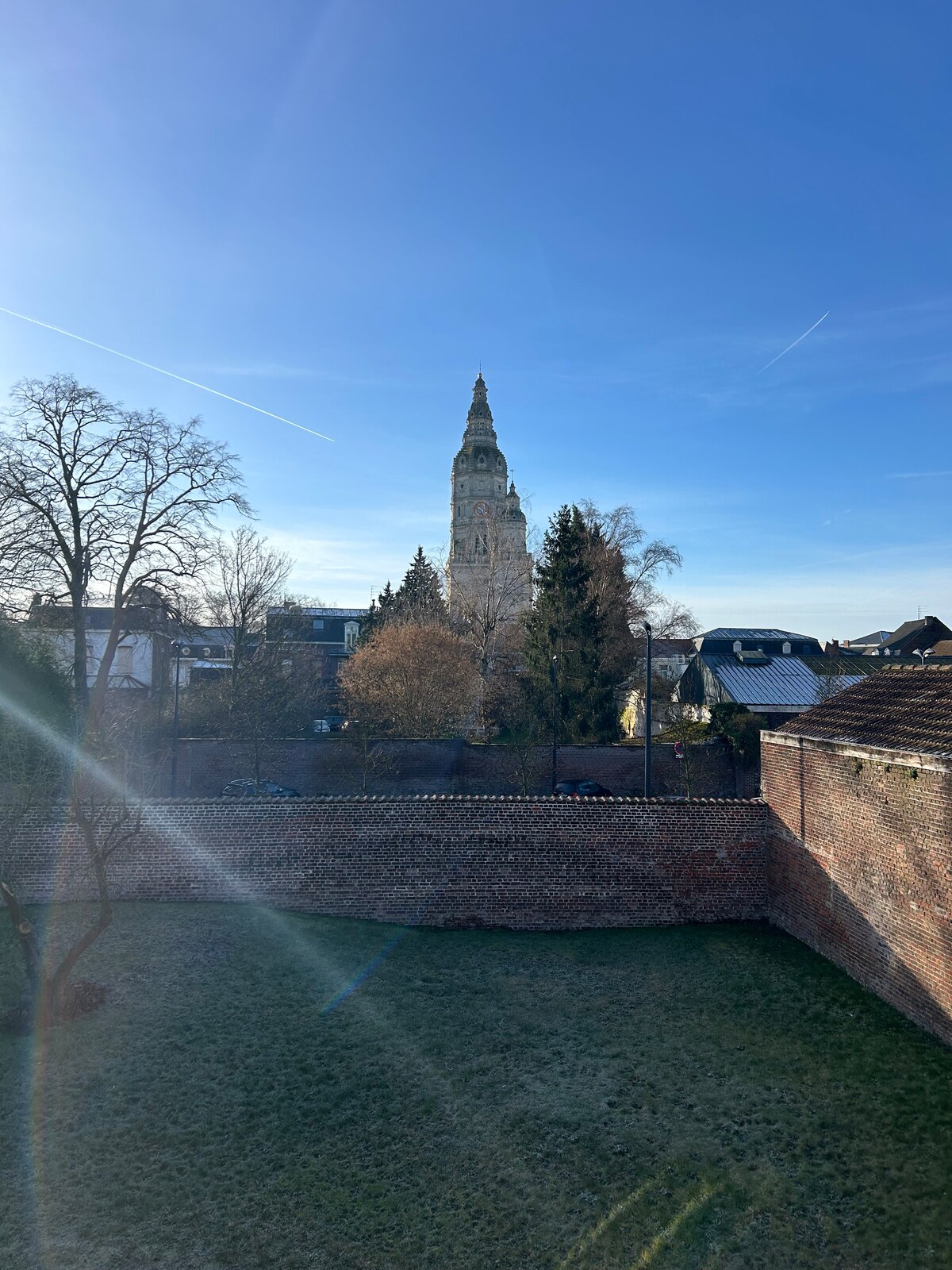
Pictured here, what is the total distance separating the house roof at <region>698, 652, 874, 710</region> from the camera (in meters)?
30.4

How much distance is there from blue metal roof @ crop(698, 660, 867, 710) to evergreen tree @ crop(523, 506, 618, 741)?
598 centimetres

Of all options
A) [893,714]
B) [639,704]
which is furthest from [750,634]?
[893,714]

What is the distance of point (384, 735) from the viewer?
24.6 m

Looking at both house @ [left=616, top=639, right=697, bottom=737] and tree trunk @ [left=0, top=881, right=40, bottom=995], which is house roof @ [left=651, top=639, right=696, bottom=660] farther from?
tree trunk @ [left=0, top=881, right=40, bottom=995]

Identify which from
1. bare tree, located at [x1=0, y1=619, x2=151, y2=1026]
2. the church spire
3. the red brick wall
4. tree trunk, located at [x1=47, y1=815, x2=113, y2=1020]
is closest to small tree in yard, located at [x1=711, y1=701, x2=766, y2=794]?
the red brick wall

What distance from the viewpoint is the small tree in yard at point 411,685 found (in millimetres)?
25250

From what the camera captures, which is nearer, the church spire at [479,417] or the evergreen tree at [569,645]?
the evergreen tree at [569,645]

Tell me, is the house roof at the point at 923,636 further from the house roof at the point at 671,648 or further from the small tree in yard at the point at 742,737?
the small tree in yard at the point at 742,737

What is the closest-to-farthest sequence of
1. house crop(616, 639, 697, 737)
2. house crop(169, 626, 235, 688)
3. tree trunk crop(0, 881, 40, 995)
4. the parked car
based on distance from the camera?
tree trunk crop(0, 881, 40, 995) < house crop(169, 626, 235, 688) < house crop(616, 639, 697, 737) < the parked car

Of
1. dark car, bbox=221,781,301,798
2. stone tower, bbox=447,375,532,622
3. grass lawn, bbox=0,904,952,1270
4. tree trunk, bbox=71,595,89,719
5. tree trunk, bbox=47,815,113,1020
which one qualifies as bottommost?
grass lawn, bbox=0,904,952,1270

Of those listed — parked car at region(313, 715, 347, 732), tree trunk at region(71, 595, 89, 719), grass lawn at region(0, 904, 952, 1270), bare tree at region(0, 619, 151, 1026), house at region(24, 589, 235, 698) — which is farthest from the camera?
parked car at region(313, 715, 347, 732)

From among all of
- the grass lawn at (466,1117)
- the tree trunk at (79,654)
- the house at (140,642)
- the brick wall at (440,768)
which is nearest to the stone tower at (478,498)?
the house at (140,642)

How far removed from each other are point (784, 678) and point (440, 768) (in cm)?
1648

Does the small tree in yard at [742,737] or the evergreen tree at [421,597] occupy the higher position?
the evergreen tree at [421,597]
